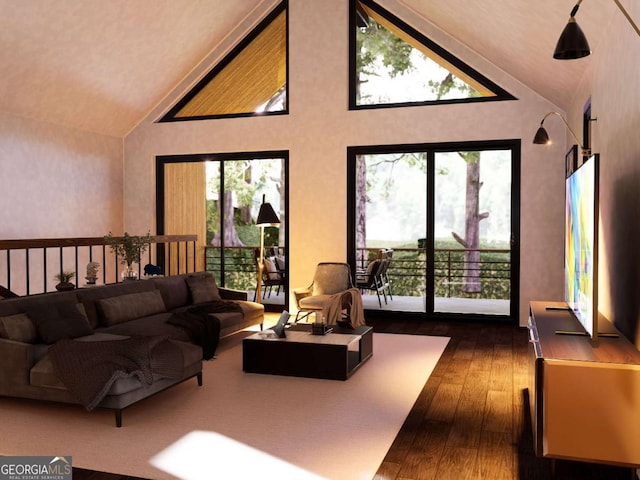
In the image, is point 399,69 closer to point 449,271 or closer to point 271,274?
point 449,271

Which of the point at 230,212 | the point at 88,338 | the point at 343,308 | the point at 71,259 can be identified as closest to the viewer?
the point at 88,338

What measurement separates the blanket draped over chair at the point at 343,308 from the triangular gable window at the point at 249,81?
3293mm

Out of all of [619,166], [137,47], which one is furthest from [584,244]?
[137,47]

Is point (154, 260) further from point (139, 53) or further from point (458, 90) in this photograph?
point (458, 90)

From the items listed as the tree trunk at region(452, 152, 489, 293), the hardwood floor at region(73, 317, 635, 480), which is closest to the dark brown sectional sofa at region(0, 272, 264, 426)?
the hardwood floor at region(73, 317, 635, 480)

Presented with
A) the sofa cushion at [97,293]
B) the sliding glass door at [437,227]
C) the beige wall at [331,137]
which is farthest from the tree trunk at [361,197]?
the sofa cushion at [97,293]

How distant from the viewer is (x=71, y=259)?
337 inches

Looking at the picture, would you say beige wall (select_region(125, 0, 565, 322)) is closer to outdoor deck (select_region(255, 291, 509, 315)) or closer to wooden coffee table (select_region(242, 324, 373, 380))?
outdoor deck (select_region(255, 291, 509, 315))

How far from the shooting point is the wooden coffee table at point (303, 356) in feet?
17.3

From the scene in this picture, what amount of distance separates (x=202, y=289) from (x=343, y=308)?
1695 mm

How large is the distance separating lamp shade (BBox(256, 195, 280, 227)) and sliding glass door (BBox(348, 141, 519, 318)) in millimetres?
1105

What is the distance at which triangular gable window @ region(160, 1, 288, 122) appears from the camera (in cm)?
891

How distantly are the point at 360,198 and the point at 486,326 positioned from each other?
2.42m

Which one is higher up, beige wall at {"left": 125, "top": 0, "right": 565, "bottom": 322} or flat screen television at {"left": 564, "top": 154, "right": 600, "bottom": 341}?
beige wall at {"left": 125, "top": 0, "right": 565, "bottom": 322}
